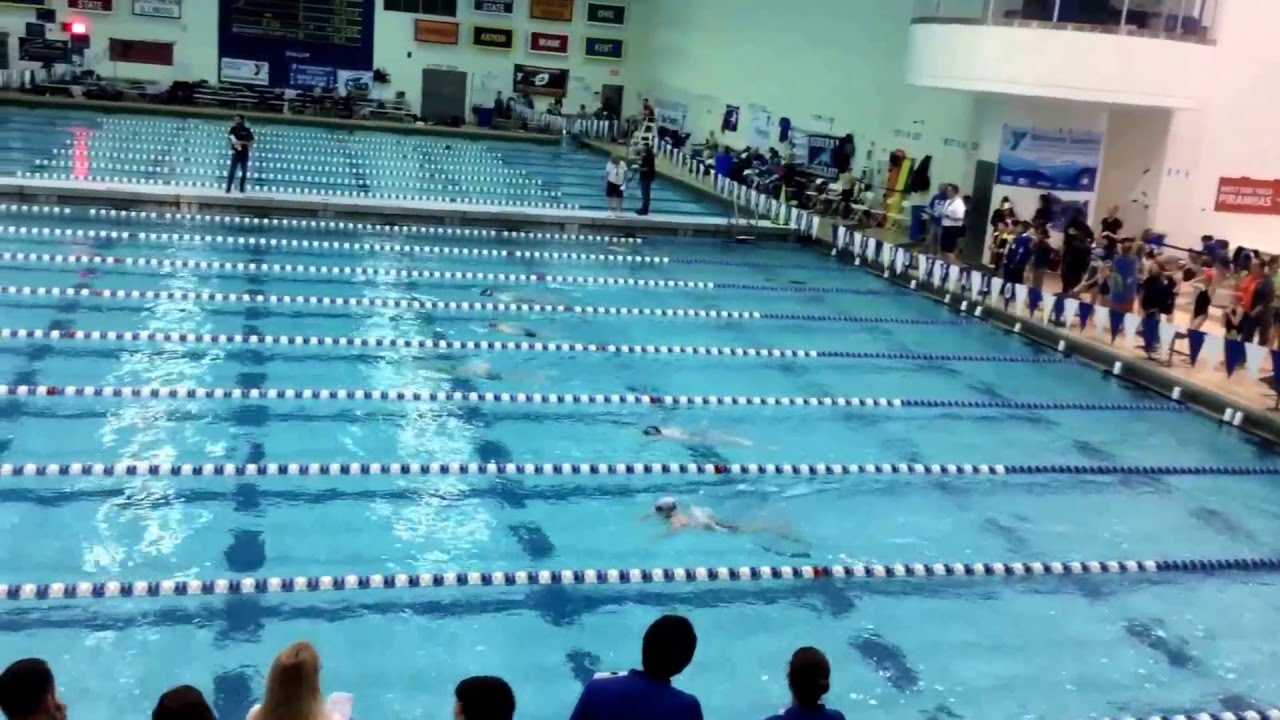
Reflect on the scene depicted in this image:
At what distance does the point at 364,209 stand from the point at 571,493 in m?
8.86

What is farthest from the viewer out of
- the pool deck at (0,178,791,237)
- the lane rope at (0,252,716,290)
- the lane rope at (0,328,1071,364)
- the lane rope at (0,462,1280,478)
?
the pool deck at (0,178,791,237)

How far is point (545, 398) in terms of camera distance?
7.96m

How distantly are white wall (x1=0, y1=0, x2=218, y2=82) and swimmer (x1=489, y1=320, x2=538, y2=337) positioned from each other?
21204 mm

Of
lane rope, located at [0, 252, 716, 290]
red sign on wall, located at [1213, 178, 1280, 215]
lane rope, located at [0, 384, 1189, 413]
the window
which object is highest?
the window

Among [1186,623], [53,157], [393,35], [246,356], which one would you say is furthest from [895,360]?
[393,35]

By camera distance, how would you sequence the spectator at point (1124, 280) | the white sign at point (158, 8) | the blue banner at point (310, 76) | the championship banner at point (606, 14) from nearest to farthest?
the spectator at point (1124, 280) < the white sign at point (158, 8) < the blue banner at point (310, 76) < the championship banner at point (606, 14)

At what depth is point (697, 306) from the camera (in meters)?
11.4

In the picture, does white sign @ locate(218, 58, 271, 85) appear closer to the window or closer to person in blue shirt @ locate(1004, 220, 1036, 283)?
the window

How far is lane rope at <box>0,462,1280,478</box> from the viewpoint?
5.98 meters

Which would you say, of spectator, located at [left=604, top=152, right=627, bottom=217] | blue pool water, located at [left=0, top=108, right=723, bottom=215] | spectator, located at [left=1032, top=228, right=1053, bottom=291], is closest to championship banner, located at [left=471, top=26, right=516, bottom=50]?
blue pool water, located at [left=0, top=108, right=723, bottom=215]

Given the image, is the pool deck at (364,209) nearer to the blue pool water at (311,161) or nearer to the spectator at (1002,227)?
the blue pool water at (311,161)

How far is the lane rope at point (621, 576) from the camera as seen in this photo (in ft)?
15.5

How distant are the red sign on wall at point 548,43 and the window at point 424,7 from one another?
2073 millimetres

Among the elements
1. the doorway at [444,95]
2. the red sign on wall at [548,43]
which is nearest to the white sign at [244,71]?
the doorway at [444,95]
